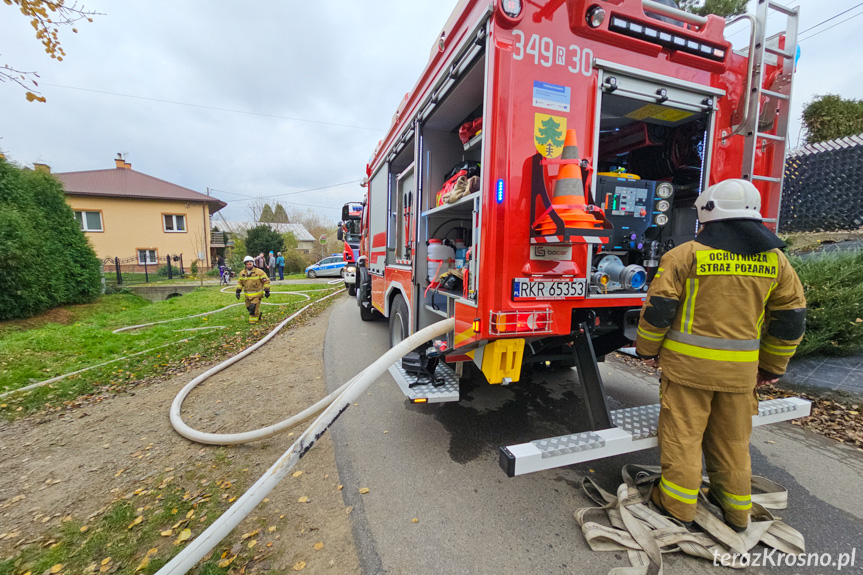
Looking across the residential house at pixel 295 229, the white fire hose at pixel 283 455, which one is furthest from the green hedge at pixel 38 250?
the residential house at pixel 295 229

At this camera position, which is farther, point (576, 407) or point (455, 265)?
point (576, 407)

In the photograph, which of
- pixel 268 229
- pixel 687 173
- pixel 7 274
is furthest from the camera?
pixel 268 229

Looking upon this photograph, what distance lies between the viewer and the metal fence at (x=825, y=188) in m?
8.01

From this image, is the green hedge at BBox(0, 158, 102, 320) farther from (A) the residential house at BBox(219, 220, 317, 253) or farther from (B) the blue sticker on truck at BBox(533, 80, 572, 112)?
(A) the residential house at BBox(219, 220, 317, 253)

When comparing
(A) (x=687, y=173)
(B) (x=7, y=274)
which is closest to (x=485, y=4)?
(A) (x=687, y=173)

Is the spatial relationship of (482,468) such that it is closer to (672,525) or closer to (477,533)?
(477,533)

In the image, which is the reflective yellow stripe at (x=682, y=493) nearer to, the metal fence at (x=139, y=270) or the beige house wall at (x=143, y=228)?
the metal fence at (x=139, y=270)

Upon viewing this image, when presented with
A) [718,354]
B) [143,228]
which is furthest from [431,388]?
[143,228]

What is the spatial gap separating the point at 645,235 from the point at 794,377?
305cm

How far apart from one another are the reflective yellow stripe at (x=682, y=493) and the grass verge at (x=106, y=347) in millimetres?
6181

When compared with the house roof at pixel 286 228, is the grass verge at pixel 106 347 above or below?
below

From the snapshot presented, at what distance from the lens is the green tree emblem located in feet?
7.66

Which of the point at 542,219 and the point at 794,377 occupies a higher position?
the point at 542,219

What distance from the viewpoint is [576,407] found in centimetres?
399
